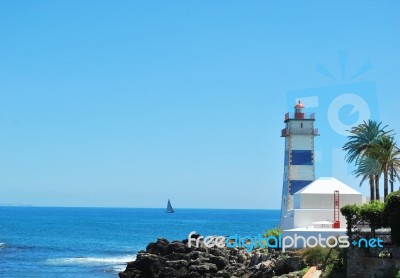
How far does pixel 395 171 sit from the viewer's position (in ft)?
129

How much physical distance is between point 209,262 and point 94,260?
21.8 metres

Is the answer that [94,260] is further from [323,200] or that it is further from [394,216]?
[394,216]

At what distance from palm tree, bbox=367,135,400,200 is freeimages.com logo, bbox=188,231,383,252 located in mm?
6293

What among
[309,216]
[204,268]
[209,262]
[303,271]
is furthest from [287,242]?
[303,271]

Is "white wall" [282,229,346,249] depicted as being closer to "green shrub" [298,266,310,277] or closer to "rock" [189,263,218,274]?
"green shrub" [298,266,310,277]

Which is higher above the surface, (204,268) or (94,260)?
(204,268)

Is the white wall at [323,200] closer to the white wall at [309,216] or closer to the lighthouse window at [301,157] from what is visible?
the white wall at [309,216]

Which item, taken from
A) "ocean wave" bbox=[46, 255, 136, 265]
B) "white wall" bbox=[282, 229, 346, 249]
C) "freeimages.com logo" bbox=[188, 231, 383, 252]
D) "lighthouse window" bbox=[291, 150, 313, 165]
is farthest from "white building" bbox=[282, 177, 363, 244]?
"ocean wave" bbox=[46, 255, 136, 265]

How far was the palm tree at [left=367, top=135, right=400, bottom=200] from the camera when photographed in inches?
1435

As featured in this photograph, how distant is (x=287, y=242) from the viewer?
3428 centimetres

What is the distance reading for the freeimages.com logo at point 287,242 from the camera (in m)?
24.5

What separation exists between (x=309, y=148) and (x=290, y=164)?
1.95m

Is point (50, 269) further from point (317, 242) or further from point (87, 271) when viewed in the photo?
point (317, 242)

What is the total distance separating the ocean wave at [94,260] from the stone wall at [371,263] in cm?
3150
